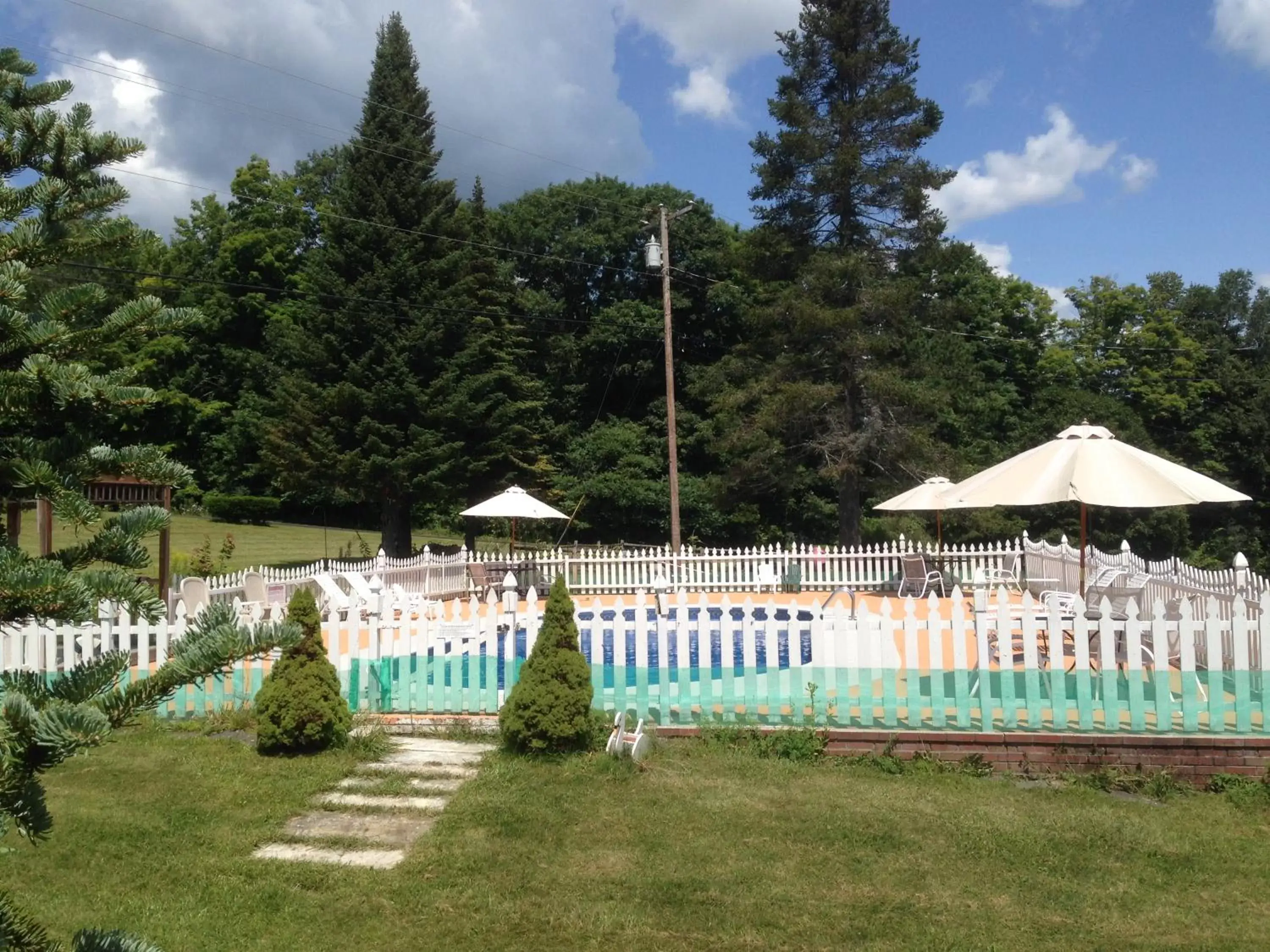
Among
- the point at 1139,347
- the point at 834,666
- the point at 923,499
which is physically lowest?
the point at 834,666

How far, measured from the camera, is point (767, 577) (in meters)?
18.5

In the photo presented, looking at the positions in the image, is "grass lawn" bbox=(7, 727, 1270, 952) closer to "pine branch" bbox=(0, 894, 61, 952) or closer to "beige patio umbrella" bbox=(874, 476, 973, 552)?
"pine branch" bbox=(0, 894, 61, 952)

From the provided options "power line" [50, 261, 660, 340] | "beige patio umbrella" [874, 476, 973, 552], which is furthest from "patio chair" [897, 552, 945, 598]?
"power line" [50, 261, 660, 340]

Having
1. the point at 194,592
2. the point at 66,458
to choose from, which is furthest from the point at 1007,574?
the point at 66,458

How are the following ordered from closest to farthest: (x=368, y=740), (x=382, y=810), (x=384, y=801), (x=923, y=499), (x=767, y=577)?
(x=382, y=810) → (x=384, y=801) → (x=368, y=740) → (x=923, y=499) → (x=767, y=577)

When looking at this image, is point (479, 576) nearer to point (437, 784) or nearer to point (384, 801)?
point (437, 784)

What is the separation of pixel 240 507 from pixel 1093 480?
33538mm

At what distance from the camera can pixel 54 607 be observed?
180 centimetres

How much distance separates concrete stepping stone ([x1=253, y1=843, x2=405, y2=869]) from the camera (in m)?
5.04

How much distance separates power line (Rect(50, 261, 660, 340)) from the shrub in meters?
7.72

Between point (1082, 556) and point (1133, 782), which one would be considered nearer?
point (1133, 782)

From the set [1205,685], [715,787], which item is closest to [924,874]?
[715,787]

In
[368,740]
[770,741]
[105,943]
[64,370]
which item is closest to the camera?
[105,943]

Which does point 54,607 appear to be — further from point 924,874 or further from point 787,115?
point 787,115
